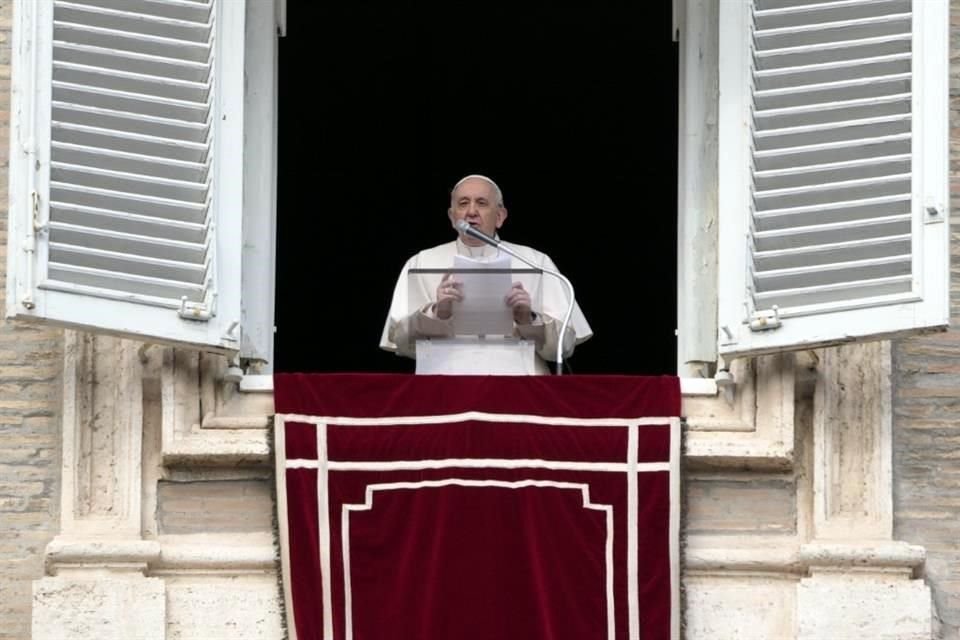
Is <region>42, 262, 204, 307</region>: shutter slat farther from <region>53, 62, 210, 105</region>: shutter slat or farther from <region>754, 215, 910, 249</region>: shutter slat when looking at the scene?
<region>754, 215, 910, 249</region>: shutter slat

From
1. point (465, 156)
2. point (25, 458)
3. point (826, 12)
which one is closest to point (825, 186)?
point (826, 12)

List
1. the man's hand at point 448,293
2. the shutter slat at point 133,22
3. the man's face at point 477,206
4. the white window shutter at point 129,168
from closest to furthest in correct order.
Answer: the white window shutter at point 129,168 < the shutter slat at point 133,22 < the man's hand at point 448,293 < the man's face at point 477,206

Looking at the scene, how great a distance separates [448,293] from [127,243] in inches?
40.2

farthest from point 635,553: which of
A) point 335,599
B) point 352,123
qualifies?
point 352,123

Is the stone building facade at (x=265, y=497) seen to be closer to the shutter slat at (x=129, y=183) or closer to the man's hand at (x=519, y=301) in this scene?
the shutter slat at (x=129, y=183)

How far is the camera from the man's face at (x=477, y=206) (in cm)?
1196

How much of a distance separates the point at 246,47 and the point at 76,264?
1.22 m

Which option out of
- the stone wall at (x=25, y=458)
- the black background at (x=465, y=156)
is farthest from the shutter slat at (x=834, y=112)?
the black background at (x=465, y=156)

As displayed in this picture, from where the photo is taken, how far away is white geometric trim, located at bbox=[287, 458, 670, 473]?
10.5 meters

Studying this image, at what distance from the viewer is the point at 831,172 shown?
10656 mm

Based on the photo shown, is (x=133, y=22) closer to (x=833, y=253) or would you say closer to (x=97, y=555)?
(x=97, y=555)

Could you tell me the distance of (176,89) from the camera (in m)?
10.7

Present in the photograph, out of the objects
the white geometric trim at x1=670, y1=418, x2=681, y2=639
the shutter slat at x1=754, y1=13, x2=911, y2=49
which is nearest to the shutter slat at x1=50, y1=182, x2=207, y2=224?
the white geometric trim at x1=670, y1=418, x2=681, y2=639

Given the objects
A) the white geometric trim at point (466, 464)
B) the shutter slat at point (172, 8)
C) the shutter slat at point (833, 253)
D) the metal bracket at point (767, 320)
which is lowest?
the white geometric trim at point (466, 464)
